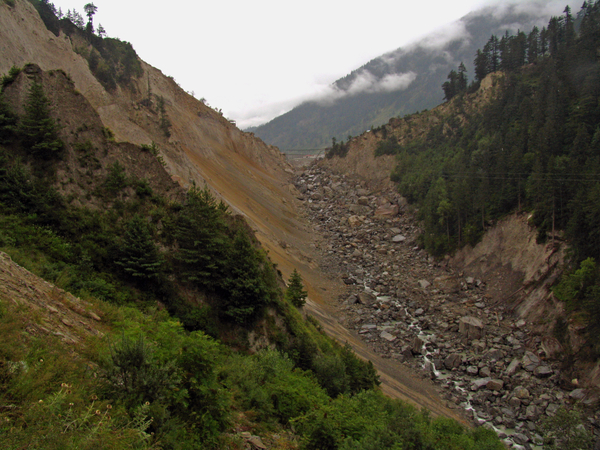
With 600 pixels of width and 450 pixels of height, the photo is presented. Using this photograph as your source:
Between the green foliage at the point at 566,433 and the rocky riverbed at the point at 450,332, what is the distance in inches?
49.7

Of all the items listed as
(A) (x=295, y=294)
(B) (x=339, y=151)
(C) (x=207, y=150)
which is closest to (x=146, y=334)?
(A) (x=295, y=294)

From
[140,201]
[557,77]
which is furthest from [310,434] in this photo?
[557,77]

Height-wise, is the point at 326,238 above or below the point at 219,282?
below

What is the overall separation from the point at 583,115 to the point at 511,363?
35.7 meters

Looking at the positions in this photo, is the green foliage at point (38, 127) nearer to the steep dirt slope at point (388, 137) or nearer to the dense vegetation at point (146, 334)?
the dense vegetation at point (146, 334)

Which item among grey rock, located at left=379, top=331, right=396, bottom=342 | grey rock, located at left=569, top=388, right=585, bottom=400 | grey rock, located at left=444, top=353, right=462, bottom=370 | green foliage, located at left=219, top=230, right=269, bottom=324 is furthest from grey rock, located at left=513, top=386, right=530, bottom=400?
green foliage, located at left=219, top=230, right=269, bottom=324

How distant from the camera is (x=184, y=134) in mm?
58906

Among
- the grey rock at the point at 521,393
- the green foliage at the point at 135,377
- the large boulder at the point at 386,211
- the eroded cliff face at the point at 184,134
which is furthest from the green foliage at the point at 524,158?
the green foliage at the point at 135,377

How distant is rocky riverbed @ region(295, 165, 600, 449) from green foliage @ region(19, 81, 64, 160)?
94.3 feet

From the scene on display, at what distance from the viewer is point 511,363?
28.4 metres

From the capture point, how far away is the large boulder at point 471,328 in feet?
106

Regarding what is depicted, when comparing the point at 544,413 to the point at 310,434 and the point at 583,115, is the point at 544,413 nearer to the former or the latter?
the point at 310,434

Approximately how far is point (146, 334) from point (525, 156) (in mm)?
52048

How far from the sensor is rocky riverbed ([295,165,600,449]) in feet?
80.9
